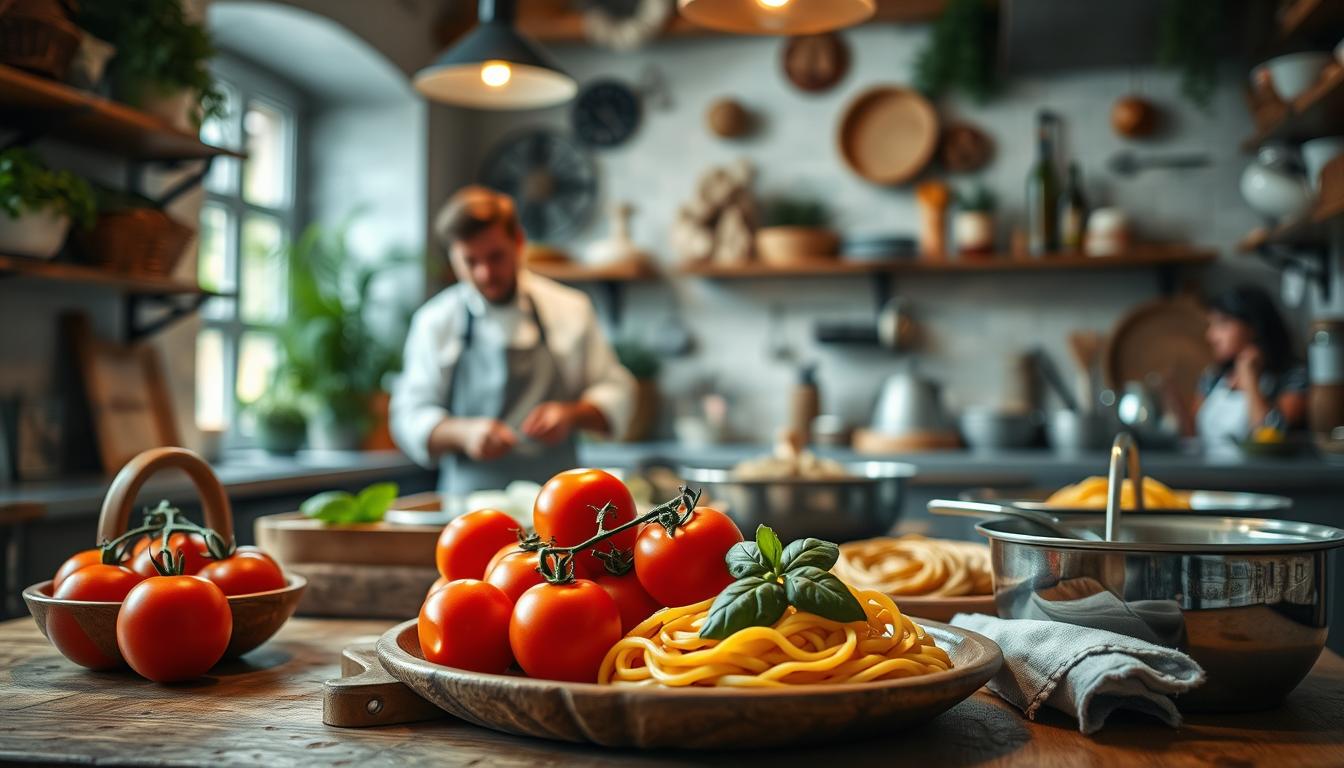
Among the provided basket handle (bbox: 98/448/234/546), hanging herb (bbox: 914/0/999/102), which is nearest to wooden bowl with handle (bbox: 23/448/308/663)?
basket handle (bbox: 98/448/234/546)

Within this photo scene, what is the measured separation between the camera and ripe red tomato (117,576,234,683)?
1011 mm

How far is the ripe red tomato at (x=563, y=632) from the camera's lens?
86 centimetres

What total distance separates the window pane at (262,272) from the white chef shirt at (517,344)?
1.57m

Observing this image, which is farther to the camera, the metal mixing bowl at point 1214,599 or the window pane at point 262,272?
the window pane at point 262,272

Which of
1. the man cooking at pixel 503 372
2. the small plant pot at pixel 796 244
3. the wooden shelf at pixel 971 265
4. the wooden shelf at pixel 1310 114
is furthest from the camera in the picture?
the small plant pot at pixel 796 244

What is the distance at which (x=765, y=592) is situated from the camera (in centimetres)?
86

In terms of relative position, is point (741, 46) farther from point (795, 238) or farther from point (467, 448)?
point (467, 448)

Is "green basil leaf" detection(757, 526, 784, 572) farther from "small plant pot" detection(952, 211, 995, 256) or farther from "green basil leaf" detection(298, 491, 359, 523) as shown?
"small plant pot" detection(952, 211, 995, 256)

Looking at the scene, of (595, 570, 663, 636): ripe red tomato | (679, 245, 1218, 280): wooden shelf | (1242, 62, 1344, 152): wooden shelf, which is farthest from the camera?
(679, 245, 1218, 280): wooden shelf

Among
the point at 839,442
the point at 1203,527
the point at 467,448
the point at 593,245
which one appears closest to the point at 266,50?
the point at 593,245

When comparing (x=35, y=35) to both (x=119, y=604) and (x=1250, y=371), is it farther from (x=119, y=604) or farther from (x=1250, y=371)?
(x=1250, y=371)

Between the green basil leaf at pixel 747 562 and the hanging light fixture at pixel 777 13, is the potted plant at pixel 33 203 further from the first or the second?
the green basil leaf at pixel 747 562

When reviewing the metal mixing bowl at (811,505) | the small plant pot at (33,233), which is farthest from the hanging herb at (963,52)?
Answer: the small plant pot at (33,233)

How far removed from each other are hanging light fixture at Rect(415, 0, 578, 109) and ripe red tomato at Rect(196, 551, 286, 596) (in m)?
1.45
